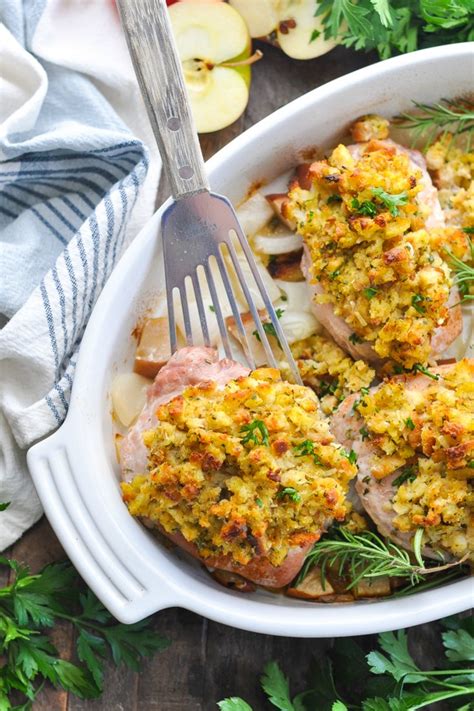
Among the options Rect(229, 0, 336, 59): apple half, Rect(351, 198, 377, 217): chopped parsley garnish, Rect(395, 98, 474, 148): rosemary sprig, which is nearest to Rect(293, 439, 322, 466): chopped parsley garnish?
Rect(351, 198, 377, 217): chopped parsley garnish

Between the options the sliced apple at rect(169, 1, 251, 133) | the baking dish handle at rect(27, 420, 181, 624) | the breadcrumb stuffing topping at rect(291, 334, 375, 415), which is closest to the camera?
the baking dish handle at rect(27, 420, 181, 624)

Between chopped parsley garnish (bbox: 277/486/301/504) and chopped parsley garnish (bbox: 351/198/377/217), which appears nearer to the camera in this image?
chopped parsley garnish (bbox: 277/486/301/504)

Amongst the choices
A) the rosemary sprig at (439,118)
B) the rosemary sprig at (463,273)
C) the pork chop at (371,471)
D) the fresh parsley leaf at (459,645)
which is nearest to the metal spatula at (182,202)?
the pork chop at (371,471)

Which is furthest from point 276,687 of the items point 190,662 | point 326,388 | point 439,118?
point 439,118

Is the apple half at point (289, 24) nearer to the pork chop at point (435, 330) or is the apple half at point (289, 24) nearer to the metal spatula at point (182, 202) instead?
the pork chop at point (435, 330)

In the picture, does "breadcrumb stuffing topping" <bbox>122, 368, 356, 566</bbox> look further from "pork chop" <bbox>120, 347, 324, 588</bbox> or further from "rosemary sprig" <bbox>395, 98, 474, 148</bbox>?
"rosemary sprig" <bbox>395, 98, 474, 148</bbox>

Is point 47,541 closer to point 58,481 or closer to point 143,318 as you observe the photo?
point 58,481

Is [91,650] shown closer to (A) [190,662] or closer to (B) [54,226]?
(A) [190,662]
